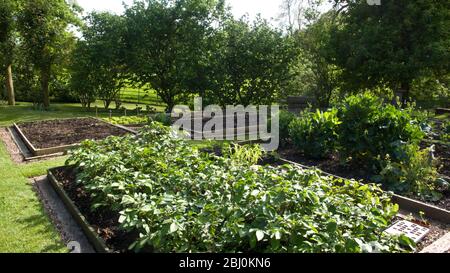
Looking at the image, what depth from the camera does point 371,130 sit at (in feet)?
18.4

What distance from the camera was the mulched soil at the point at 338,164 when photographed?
220 inches

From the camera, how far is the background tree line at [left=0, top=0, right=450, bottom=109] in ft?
39.7

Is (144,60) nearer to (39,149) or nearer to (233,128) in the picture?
(233,128)

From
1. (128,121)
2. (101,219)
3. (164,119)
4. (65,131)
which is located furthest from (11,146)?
(101,219)

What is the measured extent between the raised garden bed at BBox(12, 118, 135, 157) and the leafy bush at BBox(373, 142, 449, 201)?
5.71m

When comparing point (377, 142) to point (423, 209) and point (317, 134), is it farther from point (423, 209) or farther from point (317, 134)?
point (423, 209)

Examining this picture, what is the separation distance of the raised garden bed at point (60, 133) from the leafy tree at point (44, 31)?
19.0ft

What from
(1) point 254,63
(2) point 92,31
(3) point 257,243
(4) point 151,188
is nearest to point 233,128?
(1) point 254,63

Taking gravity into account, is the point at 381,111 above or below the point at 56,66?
below

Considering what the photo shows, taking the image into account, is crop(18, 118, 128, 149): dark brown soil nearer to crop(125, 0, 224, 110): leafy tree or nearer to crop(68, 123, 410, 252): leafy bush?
crop(125, 0, 224, 110): leafy tree

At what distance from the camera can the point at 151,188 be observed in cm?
354

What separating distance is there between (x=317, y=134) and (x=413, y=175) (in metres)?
1.87

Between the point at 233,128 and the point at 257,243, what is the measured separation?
23.9 ft

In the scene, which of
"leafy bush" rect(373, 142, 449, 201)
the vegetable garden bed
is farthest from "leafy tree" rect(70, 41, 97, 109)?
"leafy bush" rect(373, 142, 449, 201)
